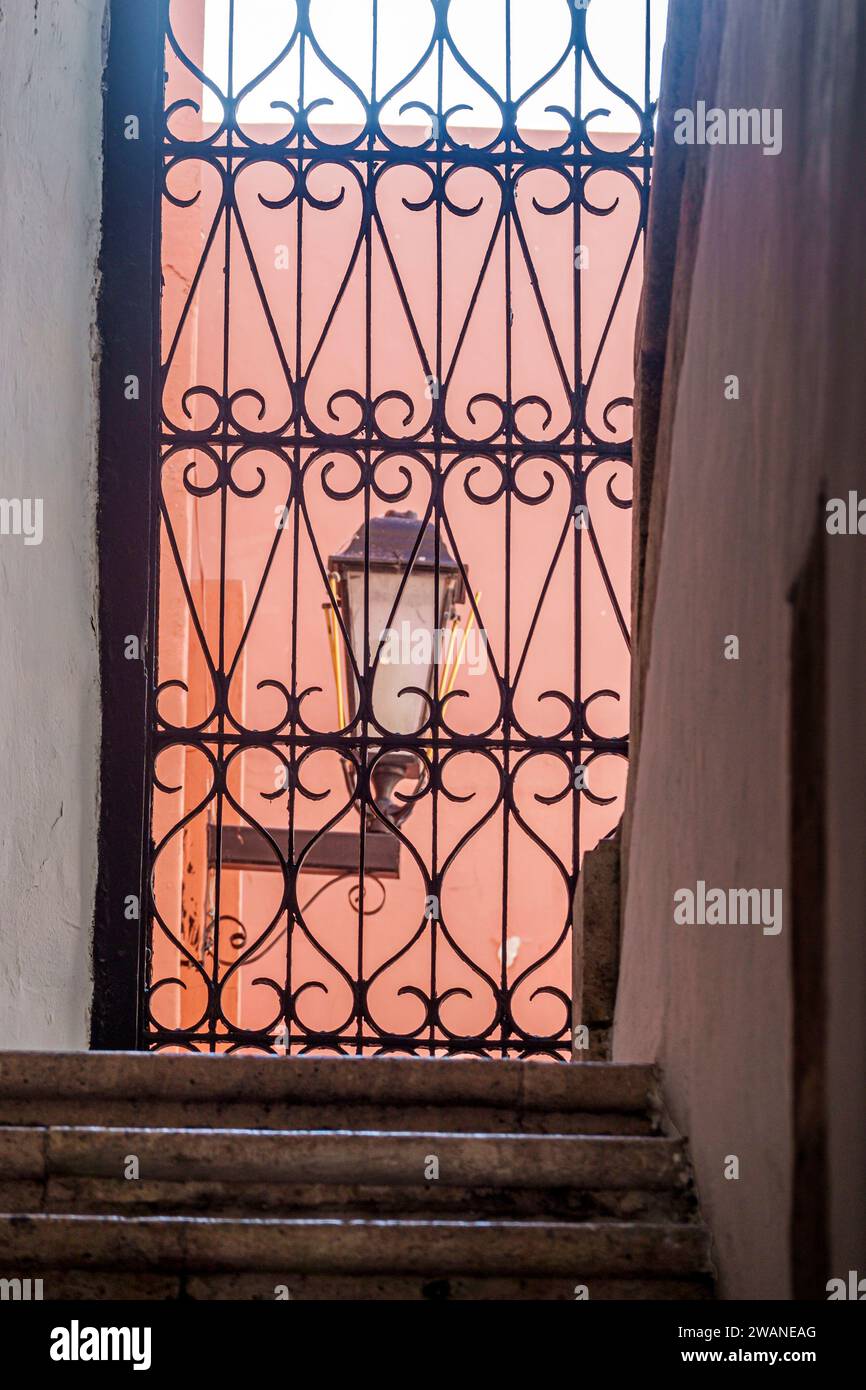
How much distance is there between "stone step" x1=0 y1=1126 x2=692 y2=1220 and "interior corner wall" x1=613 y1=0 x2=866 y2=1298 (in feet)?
0.51

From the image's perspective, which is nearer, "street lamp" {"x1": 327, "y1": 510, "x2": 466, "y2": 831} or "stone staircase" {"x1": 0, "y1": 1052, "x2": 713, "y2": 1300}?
"stone staircase" {"x1": 0, "y1": 1052, "x2": 713, "y2": 1300}

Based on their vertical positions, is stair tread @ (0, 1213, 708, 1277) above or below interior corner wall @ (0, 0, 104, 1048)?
below

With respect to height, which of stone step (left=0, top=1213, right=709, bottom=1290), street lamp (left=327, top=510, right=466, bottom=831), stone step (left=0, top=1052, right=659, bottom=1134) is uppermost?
street lamp (left=327, top=510, right=466, bottom=831)

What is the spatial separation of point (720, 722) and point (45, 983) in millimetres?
2071

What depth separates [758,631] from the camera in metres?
A: 2.19

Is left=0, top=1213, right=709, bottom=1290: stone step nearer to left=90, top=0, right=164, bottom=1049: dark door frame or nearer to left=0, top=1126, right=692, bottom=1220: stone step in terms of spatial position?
left=0, top=1126, right=692, bottom=1220: stone step

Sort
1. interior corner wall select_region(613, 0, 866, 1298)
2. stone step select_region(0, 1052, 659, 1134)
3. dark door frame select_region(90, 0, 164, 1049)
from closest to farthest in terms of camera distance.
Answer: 1. interior corner wall select_region(613, 0, 866, 1298)
2. stone step select_region(0, 1052, 659, 1134)
3. dark door frame select_region(90, 0, 164, 1049)

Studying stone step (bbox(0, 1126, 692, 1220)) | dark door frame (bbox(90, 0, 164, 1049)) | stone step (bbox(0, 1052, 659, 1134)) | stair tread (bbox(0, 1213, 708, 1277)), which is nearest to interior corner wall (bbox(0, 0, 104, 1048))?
dark door frame (bbox(90, 0, 164, 1049))

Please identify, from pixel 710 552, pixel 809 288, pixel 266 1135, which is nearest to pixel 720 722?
pixel 710 552

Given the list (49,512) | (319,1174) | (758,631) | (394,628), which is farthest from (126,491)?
(758,631)

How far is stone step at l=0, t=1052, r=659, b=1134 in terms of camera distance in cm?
263

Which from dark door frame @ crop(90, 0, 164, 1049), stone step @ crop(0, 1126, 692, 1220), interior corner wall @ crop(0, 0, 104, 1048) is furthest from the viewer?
dark door frame @ crop(90, 0, 164, 1049)

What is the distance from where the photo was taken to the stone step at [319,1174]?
2357mm
